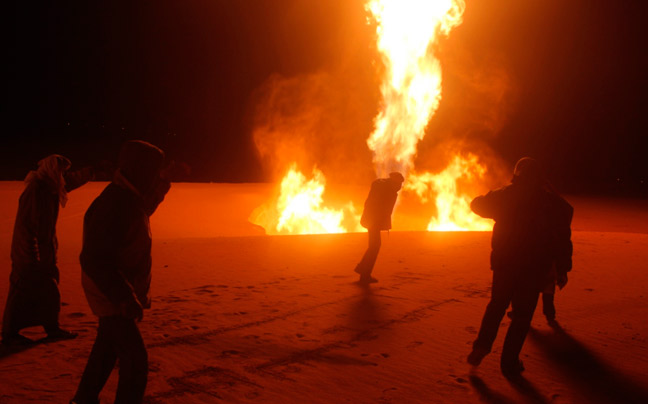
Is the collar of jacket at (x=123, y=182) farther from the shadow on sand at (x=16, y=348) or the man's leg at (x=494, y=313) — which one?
the man's leg at (x=494, y=313)

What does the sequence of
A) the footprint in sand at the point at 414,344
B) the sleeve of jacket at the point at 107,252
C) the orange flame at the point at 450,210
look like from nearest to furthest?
the sleeve of jacket at the point at 107,252
the footprint in sand at the point at 414,344
the orange flame at the point at 450,210

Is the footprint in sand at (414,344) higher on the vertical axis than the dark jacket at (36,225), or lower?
lower

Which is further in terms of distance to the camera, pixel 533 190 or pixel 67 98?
pixel 67 98

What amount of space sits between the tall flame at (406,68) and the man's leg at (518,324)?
14566mm

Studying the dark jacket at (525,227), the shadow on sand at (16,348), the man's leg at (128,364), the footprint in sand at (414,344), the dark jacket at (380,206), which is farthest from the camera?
the dark jacket at (380,206)

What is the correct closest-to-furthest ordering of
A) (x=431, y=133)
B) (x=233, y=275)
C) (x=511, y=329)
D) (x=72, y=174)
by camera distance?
(x=511, y=329) → (x=72, y=174) → (x=233, y=275) → (x=431, y=133)

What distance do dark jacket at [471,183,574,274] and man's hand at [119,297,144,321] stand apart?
309 centimetres

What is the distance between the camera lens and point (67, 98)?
57.3 m

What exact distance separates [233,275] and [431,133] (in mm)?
32492

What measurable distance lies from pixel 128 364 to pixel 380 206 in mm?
6269

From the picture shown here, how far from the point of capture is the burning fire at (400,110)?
61.7 ft

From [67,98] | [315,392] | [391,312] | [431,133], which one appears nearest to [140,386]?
[315,392]

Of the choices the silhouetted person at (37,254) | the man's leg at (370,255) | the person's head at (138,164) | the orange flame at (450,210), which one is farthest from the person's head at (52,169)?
the orange flame at (450,210)

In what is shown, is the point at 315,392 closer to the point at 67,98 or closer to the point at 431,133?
the point at 431,133
